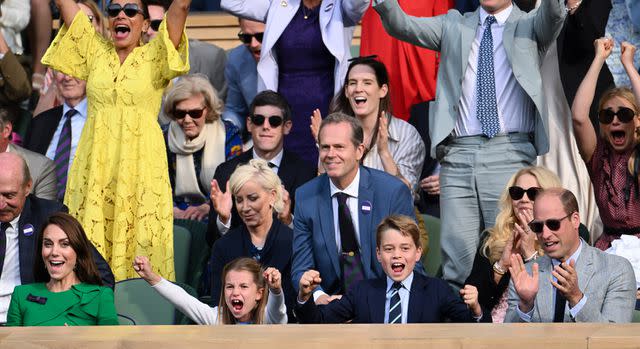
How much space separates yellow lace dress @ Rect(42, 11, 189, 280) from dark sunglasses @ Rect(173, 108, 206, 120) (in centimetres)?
88

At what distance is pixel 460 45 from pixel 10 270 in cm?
263

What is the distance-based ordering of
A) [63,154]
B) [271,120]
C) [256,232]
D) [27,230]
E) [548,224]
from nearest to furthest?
[548,224], [27,230], [256,232], [271,120], [63,154]

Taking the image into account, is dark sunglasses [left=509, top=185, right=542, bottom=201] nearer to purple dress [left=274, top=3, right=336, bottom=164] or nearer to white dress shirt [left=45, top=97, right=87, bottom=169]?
purple dress [left=274, top=3, right=336, bottom=164]

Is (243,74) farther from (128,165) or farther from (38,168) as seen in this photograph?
(128,165)

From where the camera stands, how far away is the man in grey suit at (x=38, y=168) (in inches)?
319

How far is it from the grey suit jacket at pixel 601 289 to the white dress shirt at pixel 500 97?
60.5 inches

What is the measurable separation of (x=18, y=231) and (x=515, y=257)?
2609 mm

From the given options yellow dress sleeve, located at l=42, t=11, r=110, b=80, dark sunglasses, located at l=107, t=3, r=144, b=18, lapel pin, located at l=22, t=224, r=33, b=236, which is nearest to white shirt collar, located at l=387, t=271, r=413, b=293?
lapel pin, located at l=22, t=224, r=33, b=236

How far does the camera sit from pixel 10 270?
23.2 ft

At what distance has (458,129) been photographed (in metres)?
7.57

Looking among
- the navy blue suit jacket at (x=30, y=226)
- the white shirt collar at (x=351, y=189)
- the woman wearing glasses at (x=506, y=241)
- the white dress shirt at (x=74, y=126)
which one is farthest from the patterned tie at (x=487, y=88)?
the white dress shirt at (x=74, y=126)

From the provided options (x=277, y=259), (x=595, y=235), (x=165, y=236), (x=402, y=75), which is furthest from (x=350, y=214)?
(x=402, y=75)

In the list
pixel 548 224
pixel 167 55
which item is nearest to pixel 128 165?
pixel 167 55

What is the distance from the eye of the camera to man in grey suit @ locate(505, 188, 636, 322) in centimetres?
581
